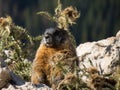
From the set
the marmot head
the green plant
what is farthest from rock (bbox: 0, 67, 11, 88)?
the marmot head

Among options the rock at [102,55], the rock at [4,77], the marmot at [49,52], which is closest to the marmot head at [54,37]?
the marmot at [49,52]

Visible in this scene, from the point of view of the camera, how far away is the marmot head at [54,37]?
4.80 m

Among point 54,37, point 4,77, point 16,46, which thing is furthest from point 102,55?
point 4,77

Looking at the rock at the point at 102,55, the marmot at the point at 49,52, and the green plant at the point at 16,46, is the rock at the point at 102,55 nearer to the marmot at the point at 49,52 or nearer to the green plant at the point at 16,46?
the marmot at the point at 49,52

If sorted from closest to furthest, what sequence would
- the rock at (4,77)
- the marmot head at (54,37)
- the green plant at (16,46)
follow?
1. the rock at (4,77)
2. the green plant at (16,46)
3. the marmot head at (54,37)

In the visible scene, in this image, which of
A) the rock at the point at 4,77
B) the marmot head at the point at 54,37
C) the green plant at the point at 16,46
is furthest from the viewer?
the marmot head at the point at 54,37

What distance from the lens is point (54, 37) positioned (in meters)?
4.90

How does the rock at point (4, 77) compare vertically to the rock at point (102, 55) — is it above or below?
below

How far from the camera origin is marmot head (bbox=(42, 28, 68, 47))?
480cm

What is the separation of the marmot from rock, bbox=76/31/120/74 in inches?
4.4

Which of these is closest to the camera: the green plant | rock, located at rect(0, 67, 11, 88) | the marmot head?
rock, located at rect(0, 67, 11, 88)

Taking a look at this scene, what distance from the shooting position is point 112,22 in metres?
9.80

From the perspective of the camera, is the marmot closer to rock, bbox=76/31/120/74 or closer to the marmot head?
the marmot head

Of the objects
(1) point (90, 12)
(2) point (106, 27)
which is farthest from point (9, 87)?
(2) point (106, 27)
